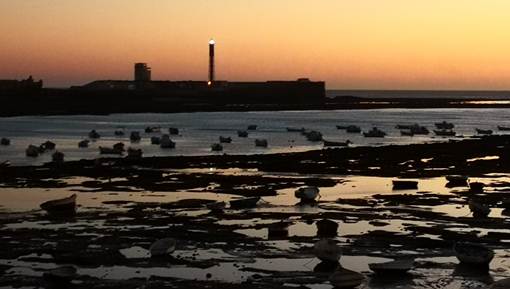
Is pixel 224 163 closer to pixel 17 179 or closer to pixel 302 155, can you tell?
pixel 302 155

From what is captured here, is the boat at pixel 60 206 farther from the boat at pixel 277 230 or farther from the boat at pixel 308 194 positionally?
the boat at pixel 308 194

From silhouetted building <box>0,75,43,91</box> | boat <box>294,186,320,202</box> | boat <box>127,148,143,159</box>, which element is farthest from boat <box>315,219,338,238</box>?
silhouetted building <box>0,75,43,91</box>

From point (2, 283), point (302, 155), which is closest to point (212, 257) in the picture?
point (2, 283)

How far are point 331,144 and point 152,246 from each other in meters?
44.6

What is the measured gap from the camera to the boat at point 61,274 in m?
18.7

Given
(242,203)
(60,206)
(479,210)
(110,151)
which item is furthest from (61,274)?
(110,151)

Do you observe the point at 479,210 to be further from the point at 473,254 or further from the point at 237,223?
the point at 473,254

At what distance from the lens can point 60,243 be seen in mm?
22953

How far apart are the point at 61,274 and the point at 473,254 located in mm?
9272

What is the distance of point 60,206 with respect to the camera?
2872 centimetres

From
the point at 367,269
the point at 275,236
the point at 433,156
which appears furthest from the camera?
the point at 433,156

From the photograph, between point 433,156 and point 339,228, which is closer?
point 339,228

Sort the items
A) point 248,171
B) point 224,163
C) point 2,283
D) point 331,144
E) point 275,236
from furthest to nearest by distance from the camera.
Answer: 1. point 331,144
2. point 224,163
3. point 248,171
4. point 275,236
5. point 2,283

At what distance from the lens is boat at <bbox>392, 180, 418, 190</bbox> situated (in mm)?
37125
